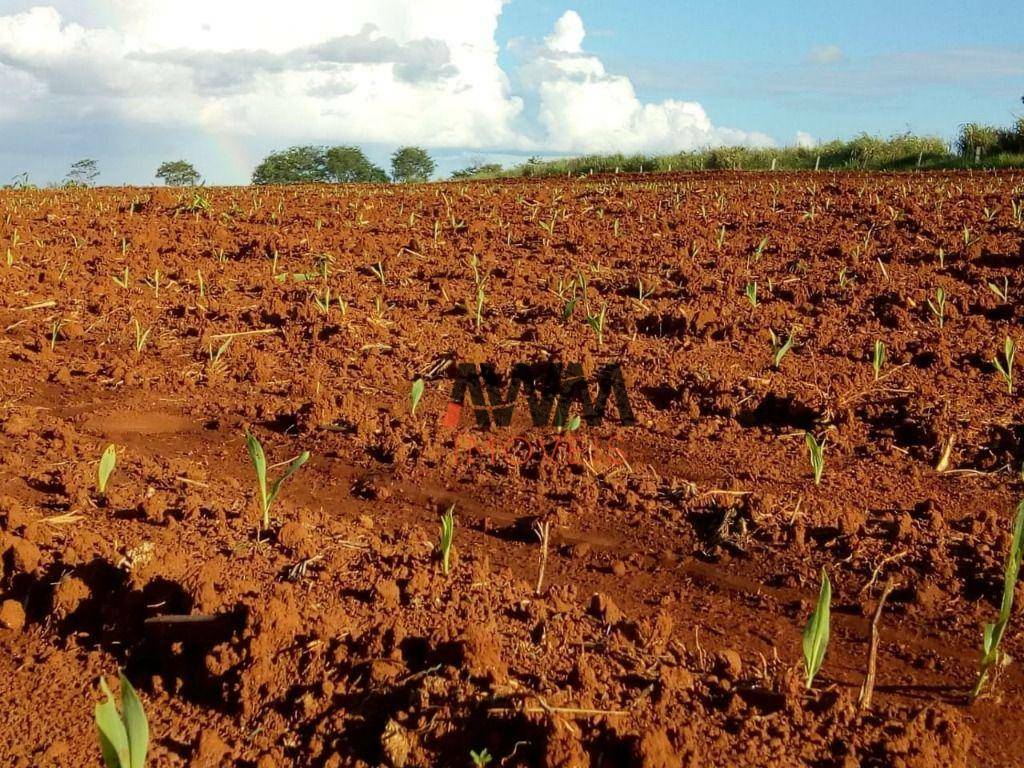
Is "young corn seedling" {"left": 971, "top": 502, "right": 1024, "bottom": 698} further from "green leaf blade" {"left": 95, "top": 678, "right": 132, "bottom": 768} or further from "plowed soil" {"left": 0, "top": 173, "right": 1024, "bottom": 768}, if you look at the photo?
"green leaf blade" {"left": 95, "top": 678, "right": 132, "bottom": 768}

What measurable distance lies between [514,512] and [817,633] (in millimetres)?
1490

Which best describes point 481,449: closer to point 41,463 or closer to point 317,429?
point 317,429

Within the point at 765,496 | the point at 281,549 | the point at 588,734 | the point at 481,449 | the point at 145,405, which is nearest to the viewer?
the point at 588,734

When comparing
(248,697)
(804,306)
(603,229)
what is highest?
(603,229)

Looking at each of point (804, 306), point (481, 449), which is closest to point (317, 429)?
point (481, 449)

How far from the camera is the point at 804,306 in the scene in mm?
5719

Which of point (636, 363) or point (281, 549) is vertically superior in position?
point (636, 363)

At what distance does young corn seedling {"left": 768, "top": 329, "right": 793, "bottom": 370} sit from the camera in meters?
4.52

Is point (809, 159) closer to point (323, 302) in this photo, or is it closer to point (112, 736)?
point (323, 302)

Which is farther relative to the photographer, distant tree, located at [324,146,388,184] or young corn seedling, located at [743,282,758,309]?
distant tree, located at [324,146,388,184]

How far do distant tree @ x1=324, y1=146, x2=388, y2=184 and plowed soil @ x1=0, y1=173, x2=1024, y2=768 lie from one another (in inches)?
1179

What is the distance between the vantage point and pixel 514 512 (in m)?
3.34

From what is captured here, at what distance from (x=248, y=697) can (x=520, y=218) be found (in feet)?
24.8

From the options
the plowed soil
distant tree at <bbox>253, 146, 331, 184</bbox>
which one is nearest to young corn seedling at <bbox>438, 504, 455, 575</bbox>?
the plowed soil
